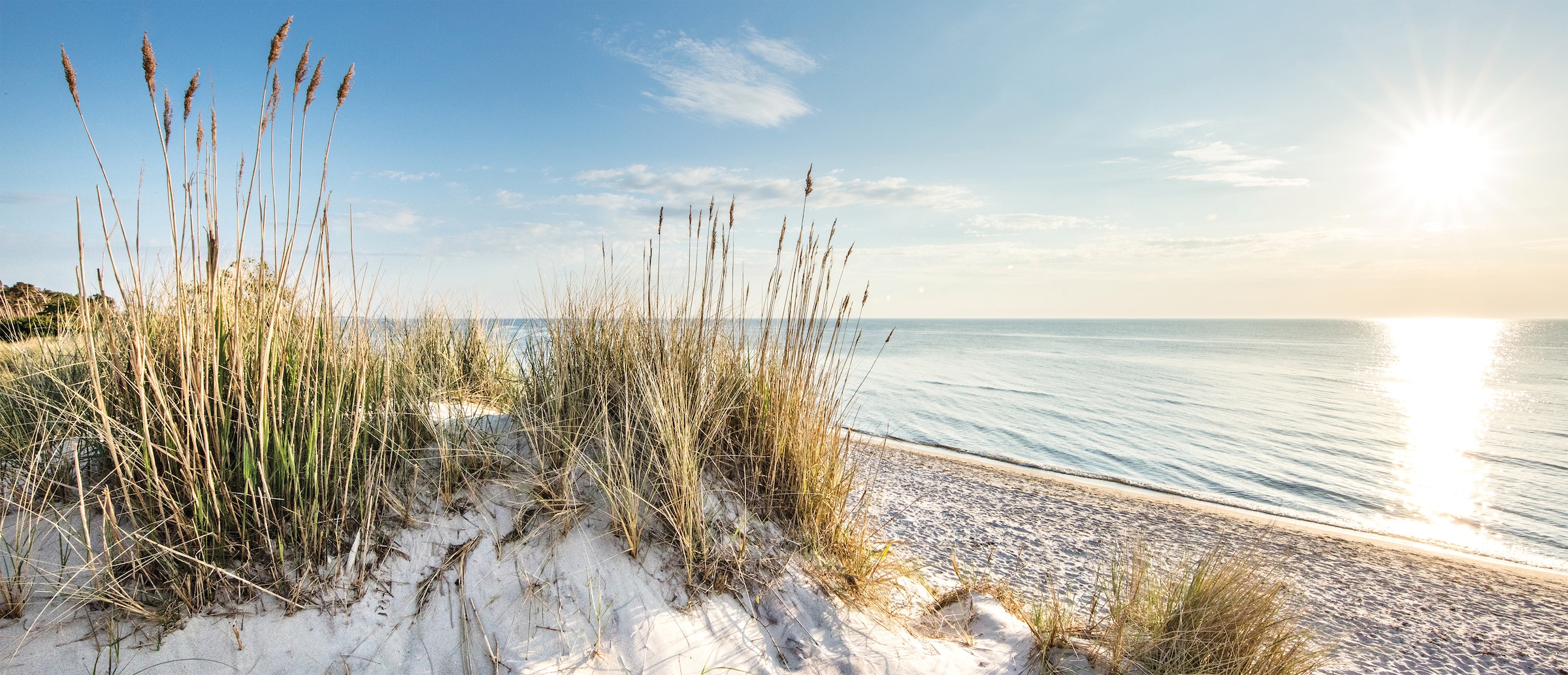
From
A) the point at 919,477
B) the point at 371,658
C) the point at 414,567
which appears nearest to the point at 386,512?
the point at 414,567

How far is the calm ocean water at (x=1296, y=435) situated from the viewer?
8039 mm

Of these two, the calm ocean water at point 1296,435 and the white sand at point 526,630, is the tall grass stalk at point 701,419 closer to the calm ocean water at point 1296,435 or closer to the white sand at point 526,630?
the white sand at point 526,630

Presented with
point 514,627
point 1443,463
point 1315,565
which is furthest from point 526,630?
point 1443,463

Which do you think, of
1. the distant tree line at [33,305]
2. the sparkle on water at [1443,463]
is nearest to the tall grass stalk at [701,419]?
the distant tree line at [33,305]

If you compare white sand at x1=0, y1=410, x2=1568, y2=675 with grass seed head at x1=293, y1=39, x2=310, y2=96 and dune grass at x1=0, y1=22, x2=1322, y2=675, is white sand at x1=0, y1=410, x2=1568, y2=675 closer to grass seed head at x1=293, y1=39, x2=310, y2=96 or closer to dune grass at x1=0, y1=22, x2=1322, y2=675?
dune grass at x1=0, y1=22, x2=1322, y2=675

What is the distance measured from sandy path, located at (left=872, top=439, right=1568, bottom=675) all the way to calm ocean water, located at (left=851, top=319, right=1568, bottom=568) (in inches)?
53.0

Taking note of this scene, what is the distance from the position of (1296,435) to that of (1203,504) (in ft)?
21.8

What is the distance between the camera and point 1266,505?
806 cm

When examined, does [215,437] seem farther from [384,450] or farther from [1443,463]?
[1443,463]


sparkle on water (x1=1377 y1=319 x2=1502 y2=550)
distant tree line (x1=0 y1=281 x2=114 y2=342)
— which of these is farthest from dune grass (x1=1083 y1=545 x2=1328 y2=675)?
sparkle on water (x1=1377 y1=319 x2=1502 y2=550)

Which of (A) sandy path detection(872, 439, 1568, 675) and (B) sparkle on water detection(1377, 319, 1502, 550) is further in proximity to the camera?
(B) sparkle on water detection(1377, 319, 1502, 550)

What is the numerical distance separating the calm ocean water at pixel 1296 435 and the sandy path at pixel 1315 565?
4.42 ft

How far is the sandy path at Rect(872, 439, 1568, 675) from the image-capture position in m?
4.08

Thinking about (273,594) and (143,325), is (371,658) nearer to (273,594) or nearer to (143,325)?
(273,594)
